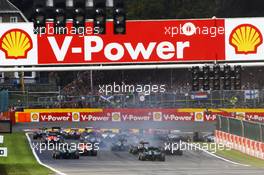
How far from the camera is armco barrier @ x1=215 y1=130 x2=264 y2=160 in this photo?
54.9 metres

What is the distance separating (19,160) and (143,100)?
2088cm

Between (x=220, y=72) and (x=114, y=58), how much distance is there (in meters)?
6.37

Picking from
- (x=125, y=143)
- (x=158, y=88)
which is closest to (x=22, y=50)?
(x=125, y=143)

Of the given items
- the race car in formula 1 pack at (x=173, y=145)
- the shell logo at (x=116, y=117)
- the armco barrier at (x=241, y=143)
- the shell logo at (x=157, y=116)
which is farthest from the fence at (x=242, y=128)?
the shell logo at (x=116, y=117)

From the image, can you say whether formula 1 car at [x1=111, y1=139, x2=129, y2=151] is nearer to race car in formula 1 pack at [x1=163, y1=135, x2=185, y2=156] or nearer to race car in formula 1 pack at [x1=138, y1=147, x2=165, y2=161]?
race car in formula 1 pack at [x1=163, y1=135, x2=185, y2=156]

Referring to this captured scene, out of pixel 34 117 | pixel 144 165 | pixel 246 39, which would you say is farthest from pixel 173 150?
pixel 34 117

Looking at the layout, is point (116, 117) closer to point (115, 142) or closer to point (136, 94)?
point (136, 94)

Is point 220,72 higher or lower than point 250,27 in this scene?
lower

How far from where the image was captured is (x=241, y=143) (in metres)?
59.8

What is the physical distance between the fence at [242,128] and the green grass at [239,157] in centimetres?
152

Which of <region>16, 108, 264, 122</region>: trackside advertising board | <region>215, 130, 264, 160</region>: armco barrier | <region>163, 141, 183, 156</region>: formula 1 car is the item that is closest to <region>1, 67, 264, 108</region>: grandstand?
<region>16, 108, 264, 122</region>: trackside advertising board

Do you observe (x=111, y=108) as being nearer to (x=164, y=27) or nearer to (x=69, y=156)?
(x=69, y=156)

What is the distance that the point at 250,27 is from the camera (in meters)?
41.9

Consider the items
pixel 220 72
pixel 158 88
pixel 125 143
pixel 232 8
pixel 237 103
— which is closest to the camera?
pixel 220 72
